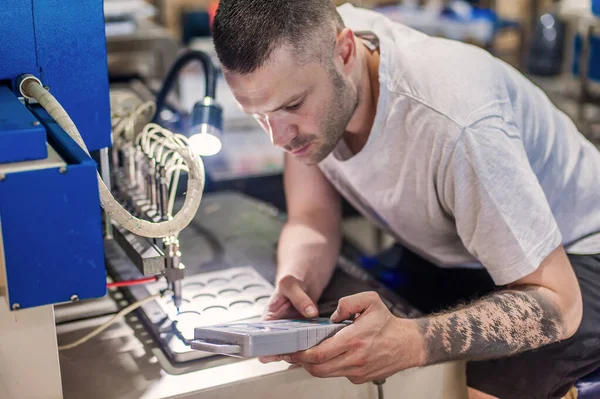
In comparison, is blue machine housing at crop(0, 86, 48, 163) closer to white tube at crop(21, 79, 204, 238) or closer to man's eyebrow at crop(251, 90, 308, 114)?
white tube at crop(21, 79, 204, 238)

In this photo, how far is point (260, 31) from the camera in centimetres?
102

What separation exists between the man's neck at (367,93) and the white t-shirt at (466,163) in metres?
0.04

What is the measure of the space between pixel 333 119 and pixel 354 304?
30 centimetres

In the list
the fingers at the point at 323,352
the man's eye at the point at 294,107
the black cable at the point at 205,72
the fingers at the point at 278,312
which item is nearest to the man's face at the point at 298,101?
the man's eye at the point at 294,107

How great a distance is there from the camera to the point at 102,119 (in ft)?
3.28

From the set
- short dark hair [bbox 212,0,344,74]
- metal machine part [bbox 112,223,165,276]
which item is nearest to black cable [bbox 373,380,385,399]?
metal machine part [bbox 112,223,165,276]

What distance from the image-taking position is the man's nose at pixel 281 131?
110 cm

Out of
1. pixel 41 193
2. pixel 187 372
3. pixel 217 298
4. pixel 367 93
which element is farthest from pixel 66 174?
pixel 367 93

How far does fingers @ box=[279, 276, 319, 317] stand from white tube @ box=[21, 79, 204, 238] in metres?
0.25

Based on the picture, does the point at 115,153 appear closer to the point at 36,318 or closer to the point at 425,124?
the point at 36,318

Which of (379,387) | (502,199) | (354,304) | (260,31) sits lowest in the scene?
(379,387)

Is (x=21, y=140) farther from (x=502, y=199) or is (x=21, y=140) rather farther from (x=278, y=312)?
(x=502, y=199)

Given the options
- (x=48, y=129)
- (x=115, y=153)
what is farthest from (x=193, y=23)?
(x=48, y=129)

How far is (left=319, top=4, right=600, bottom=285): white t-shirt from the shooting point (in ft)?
3.43
